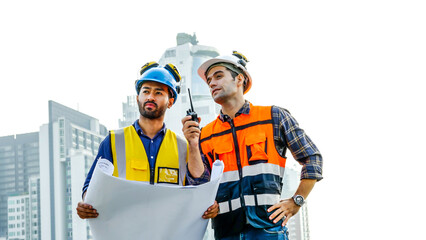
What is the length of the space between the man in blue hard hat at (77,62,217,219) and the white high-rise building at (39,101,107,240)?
283 feet

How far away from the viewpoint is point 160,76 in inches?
161

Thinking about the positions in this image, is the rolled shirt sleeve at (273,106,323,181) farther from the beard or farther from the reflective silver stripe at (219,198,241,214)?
the beard

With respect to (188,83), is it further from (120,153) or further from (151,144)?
(120,153)

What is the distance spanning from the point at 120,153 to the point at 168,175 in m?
0.37

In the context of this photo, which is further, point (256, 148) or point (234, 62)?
point (234, 62)

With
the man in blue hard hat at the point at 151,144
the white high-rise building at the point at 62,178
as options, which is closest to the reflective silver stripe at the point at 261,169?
the man in blue hard hat at the point at 151,144

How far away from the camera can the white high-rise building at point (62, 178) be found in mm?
88938

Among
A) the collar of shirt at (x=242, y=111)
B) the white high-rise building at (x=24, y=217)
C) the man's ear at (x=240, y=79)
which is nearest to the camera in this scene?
the collar of shirt at (x=242, y=111)

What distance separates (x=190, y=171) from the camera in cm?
387

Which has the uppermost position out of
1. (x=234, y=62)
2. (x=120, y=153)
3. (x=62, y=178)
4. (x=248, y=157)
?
(x=62, y=178)

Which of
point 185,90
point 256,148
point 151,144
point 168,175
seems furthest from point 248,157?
point 185,90

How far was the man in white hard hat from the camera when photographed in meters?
3.85

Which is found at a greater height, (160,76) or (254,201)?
(160,76)

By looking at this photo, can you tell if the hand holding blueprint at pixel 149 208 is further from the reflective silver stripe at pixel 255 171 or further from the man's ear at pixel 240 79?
the man's ear at pixel 240 79
